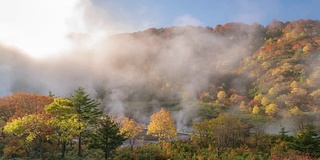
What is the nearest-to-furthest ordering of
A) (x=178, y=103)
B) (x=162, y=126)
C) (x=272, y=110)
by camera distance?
(x=162, y=126)
(x=272, y=110)
(x=178, y=103)

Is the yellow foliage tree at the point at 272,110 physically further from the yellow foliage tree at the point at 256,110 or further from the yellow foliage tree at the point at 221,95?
the yellow foliage tree at the point at 221,95

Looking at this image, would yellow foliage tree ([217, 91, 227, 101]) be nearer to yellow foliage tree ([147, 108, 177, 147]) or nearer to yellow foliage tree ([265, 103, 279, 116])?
yellow foliage tree ([265, 103, 279, 116])

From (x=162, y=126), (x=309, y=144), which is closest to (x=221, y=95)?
(x=162, y=126)

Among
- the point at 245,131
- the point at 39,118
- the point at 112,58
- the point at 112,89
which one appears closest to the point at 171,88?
the point at 112,89

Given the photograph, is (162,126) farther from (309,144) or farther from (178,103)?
(178,103)

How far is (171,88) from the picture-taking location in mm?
151875

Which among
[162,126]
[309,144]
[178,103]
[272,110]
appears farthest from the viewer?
[178,103]

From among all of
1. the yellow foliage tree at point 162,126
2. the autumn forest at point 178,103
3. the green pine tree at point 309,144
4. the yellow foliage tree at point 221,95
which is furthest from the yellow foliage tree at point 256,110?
the green pine tree at point 309,144

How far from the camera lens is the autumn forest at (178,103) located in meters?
38.4

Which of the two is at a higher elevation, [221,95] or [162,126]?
[221,95]

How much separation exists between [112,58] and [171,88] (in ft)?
184

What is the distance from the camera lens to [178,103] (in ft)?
426

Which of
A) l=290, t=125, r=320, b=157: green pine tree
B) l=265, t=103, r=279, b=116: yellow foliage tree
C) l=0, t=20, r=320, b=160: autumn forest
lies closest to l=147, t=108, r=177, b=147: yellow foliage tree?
l=0, t=20, r=320, b=160: autumn forest

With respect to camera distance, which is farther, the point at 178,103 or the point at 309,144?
the point at 178,103
